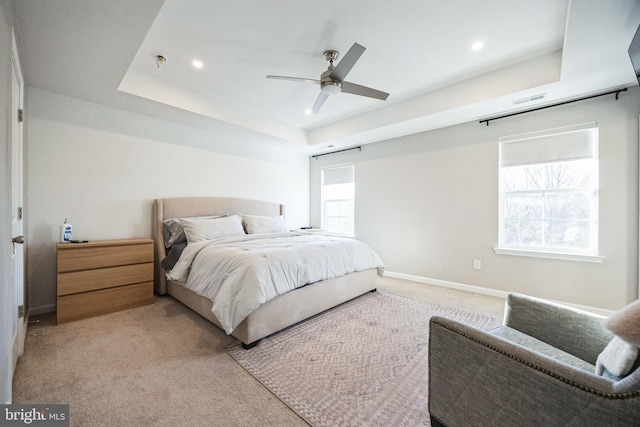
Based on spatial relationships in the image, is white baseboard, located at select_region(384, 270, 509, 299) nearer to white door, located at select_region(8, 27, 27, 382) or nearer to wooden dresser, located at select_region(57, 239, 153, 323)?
wooden dresser, located at select_region(57, 239, 153, 323)

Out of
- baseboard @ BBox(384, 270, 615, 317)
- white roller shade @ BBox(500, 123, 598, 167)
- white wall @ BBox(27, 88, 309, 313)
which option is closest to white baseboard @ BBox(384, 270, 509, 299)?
baseboard @ BBox(384, 270, 615, 317)

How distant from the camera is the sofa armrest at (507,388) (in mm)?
792

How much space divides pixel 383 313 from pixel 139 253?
112 inches

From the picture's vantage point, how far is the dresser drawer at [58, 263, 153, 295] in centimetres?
250

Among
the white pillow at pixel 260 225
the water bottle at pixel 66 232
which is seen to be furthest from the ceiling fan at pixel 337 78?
the water bottle at pixel 66 232

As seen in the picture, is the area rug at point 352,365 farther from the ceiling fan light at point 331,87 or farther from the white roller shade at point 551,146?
the ceiling fan light at point 331,87

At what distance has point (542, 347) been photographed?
4.27ft

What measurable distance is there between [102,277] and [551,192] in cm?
516

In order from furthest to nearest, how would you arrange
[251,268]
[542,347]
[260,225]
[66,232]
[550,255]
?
1. [260,225]
2. [550,255]
3. [66,232]
4. [251,268]
5. [542,347]

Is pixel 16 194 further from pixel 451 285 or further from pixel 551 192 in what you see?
pixel 551 192

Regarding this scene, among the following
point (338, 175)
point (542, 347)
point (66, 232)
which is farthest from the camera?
point (338, 175)

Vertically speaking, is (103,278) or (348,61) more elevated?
(348,61)

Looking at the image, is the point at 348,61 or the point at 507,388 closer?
the point at 507,388

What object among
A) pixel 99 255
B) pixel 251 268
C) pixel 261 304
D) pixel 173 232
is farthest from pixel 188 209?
pixel 261 304
